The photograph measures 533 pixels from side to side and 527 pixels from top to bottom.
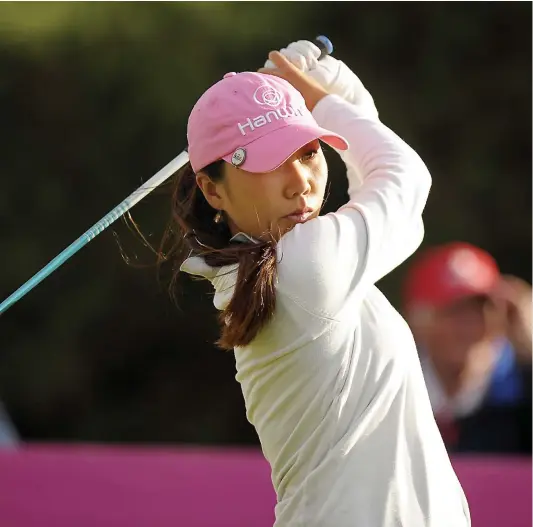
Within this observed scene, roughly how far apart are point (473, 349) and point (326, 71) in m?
1.81

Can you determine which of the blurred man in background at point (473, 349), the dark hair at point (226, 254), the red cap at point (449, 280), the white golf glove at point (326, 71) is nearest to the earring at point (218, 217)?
the dark hair at point (226, 254)

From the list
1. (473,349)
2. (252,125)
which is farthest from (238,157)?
(473,349)

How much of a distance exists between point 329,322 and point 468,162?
3.35m

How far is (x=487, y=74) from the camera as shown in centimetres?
469

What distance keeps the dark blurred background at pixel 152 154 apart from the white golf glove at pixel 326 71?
268 centimetres

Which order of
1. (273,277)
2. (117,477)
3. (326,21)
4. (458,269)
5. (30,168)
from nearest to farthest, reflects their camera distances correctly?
(273,277) → (117,477) → (458,269) → (326,21) → (30,168)

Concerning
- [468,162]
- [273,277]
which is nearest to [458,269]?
[468,162]

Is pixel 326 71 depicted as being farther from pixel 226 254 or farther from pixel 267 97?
pixel 226 254

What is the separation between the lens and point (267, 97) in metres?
1.56

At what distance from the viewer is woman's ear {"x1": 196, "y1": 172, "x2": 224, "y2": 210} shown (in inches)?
63.0

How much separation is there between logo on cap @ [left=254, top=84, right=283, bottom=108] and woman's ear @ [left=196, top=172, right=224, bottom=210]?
0.13 metres

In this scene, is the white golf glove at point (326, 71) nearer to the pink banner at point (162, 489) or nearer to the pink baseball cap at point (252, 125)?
the pink baseball cap at point (252, 125)

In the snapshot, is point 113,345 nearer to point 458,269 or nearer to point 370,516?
point 458,269

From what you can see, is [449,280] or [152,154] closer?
[449,280]
